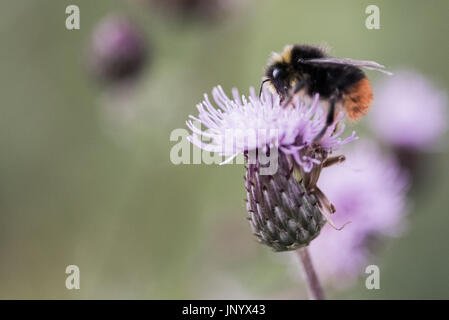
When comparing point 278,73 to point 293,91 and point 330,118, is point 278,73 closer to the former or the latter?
point 293,91

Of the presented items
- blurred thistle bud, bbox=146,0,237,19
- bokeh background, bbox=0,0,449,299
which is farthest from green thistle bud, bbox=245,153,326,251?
blurred thistle bud, bbox=146,0,237,19

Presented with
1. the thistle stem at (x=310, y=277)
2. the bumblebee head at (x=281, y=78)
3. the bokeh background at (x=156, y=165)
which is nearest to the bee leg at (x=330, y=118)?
the bumblebee head at (x=281, y=78)

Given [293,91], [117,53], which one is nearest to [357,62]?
[293,91]

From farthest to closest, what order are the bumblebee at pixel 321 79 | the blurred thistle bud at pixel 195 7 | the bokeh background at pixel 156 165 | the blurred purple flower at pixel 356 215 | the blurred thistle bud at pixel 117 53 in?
the blurred thistle bud at pixel 195 7 → the blurred thistle bud at pixel 117 53 → the bokeh background at pixel 156 165 → the blurred purple flower at pixel 356 215 → the bumblebee at pixel 321 79

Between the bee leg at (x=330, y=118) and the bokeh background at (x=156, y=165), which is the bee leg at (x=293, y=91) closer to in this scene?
the bee leg at (x=330, y=118)

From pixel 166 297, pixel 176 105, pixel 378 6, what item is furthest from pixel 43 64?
pixel 378 6
